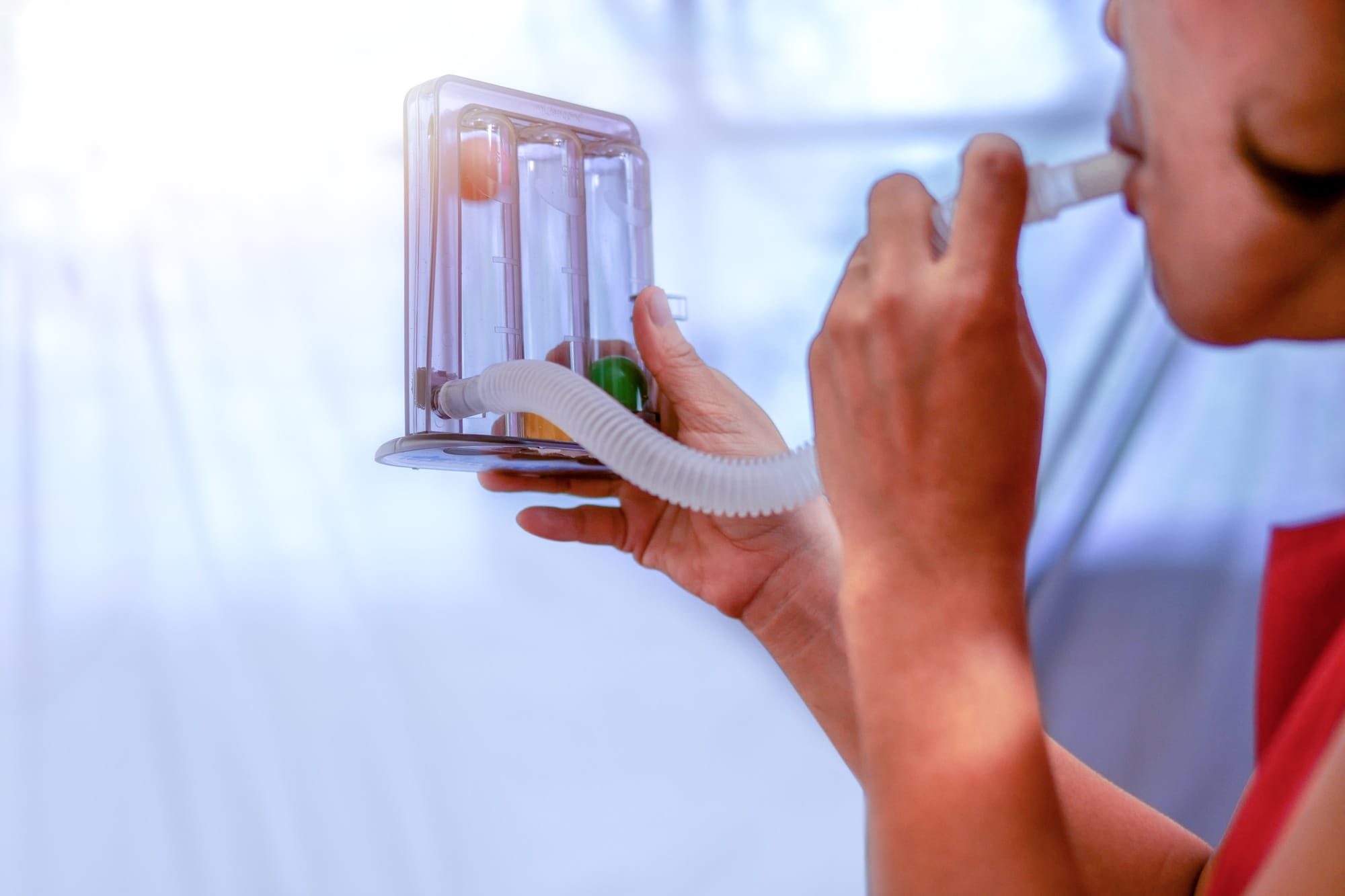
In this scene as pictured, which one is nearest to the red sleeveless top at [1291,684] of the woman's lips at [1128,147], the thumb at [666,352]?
the woman's lips at [1128,147]

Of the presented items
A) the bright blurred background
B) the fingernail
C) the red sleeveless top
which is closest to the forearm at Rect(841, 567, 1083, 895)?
the red sleeveless top

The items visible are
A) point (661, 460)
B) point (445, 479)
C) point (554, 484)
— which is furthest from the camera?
point (445, 479)

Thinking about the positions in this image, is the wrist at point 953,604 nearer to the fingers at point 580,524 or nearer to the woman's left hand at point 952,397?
the woman's left hand at point 952,397

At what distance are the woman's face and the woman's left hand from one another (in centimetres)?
14

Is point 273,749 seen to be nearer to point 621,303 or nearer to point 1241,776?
point 621,303

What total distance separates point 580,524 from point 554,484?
0.05 metres

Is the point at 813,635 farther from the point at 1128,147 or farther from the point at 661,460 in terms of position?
the point at 1128,147

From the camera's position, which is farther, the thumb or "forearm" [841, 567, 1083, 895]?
the thumb

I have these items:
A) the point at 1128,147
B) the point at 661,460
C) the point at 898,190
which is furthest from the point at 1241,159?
the point at 661,460

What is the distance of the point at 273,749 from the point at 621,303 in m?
0.74

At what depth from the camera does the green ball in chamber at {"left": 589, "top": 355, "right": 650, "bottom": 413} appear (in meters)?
0.94

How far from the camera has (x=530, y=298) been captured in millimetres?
981

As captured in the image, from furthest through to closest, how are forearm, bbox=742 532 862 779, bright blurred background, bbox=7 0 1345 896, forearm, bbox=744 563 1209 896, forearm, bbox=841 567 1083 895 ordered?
bright blurred background, bbox=7 0 1345 896
forearm, bbox=742 532 862 779
forearm, bbox=744 563 1209 896
forearm, bbox=841 567 1083 895

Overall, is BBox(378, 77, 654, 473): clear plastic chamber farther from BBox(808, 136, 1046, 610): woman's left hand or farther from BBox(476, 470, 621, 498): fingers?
BBox(808, 136, 1046, 610): woman's left hand
